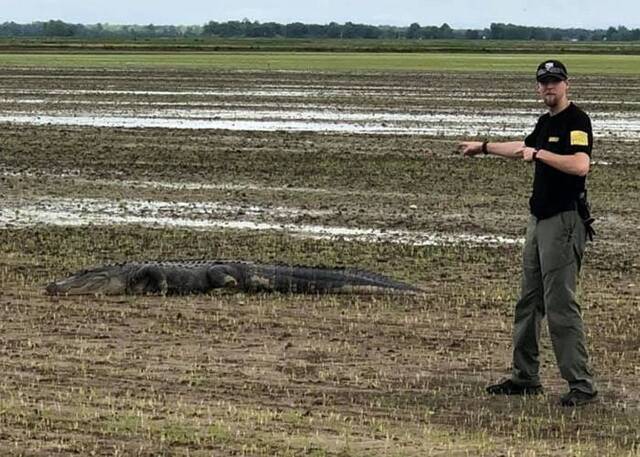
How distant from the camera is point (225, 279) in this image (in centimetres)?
1293

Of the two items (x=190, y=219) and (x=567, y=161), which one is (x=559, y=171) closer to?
(x=567, y=161)

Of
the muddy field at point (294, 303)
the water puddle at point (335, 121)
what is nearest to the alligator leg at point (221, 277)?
the muddy field at point (294, 303)

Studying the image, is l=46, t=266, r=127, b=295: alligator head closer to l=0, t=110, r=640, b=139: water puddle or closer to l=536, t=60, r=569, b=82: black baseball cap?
l=536, t=60, r=569, b=82: black baseball cap

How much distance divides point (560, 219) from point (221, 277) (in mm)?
4688

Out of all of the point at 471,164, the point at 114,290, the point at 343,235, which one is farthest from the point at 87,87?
the point at 114,290

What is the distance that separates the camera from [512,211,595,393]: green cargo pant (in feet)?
29.4

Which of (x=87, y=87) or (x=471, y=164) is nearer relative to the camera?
(x=471, y=164)

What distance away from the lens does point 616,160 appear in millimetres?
24641

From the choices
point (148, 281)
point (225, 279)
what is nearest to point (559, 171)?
point (225, 279)

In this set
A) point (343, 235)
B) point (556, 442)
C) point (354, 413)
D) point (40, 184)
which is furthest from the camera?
point (40, 184)

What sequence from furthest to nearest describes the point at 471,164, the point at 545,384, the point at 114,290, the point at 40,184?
1. the point at 471,164
2. the point at 40,184
3. the point at 114,290
4. the point at 545,384

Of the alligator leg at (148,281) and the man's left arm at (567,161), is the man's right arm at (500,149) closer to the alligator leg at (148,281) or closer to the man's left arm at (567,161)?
the man's left arm at (567,161)

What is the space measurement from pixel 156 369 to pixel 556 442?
3.05 m

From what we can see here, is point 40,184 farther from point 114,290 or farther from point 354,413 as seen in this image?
point 354,413
